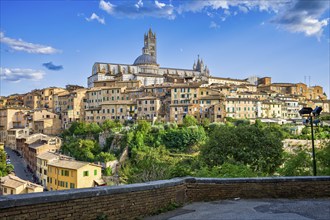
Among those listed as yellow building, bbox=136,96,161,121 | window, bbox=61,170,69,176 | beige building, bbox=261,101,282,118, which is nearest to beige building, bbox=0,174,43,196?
window, bbox=61,170,69,176

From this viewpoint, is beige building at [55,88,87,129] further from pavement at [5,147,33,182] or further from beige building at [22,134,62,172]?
beige building at [22,134,62,172]

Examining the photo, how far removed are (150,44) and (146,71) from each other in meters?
31.0

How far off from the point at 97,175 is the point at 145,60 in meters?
88.3

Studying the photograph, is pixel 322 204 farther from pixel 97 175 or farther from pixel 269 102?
pixel 269 102

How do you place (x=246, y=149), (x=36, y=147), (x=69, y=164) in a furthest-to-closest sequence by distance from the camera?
(x=36, y=147) < (x=69, y=164) < (x=246, y=149)

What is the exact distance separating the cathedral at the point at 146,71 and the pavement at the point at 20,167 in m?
41.7

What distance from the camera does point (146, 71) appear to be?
123750 millimetres

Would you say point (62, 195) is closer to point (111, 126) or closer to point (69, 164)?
point (69, 164)

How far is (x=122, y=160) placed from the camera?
56.8 metres

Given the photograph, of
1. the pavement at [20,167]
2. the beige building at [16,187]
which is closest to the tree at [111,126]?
the pavement at [20,167]

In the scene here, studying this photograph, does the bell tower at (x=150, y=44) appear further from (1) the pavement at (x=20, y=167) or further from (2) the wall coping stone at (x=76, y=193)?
(2) the wall coping stone at (x=76, y=193)

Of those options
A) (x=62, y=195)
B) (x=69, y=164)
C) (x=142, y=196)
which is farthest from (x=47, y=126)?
(x=62, y=195)

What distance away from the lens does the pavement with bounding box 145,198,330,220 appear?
25.8 ft

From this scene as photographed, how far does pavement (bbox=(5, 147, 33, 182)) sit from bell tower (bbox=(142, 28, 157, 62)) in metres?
86.8
